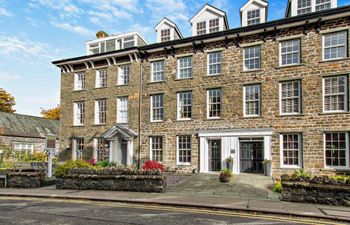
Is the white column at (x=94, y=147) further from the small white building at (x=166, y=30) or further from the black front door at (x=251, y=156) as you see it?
the black front door at (x=251, y=156)

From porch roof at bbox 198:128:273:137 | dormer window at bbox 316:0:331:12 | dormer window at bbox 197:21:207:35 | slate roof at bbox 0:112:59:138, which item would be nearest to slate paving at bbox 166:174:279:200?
porch roof at bbox 198:128:273:137

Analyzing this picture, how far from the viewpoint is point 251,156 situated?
18.3 m

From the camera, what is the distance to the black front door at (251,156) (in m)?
18.1

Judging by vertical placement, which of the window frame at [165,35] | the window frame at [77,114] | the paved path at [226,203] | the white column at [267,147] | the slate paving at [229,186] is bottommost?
the slate paving at [229,186]

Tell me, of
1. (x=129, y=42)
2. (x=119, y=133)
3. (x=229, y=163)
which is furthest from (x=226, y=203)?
(x=129, y=42)

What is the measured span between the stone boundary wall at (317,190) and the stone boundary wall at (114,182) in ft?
18.5

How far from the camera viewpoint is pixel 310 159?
16312 mm

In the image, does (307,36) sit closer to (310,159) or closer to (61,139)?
(310,159)

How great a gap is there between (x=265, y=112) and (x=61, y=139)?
19298 millimetres

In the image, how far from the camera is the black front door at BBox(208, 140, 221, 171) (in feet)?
63.4

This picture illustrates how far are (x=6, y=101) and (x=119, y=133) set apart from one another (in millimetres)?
44707

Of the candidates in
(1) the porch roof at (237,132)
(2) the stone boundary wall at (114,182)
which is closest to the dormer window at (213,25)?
(1) the porch roof at (237,132)

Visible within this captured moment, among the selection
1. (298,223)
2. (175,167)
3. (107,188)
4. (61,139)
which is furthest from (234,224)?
(61,139)

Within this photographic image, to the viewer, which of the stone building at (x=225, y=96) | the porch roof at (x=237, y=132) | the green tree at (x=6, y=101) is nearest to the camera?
the stone building at (x=225, y=96)
